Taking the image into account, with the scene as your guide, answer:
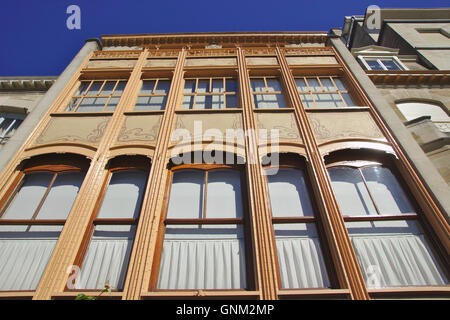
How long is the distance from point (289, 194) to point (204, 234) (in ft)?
6.42

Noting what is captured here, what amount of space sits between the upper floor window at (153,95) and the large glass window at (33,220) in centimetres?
295

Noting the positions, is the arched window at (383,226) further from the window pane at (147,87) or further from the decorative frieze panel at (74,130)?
the window pane at (147,87)

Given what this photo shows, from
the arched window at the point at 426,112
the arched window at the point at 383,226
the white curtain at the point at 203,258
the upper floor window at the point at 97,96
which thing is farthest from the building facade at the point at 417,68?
the upper floor window at the point at 97,96

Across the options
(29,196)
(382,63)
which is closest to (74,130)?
(29,196)

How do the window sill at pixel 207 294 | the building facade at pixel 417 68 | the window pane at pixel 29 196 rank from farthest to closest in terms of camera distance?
1. the building facade at pixel 417 68
2. the window pane at pixel 29 196
3. the window sill at pixel 207 294

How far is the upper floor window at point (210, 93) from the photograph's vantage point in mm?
8047

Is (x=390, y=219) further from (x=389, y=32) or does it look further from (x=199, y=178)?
(x=389, y=32)

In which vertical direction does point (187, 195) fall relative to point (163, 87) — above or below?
below

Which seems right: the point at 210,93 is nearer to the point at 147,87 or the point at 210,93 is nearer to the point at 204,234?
the point at 147,87

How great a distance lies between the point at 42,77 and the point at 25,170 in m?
5.91

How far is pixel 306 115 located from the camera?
6.80 meters

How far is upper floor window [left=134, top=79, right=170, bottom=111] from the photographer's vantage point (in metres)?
7.96

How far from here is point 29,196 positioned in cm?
555

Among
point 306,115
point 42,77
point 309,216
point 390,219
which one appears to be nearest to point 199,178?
point 309,216
